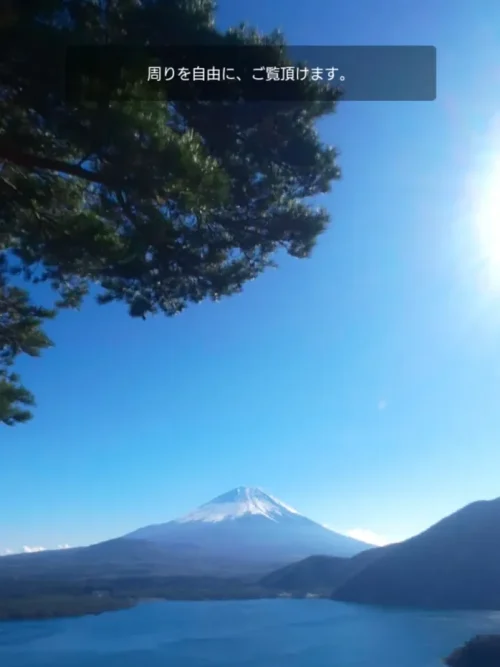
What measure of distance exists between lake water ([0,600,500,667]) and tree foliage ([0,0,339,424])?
Result: 6669 mm

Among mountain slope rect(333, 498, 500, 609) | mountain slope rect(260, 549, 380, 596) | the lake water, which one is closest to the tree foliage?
the lake water

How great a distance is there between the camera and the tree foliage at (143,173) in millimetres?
3043

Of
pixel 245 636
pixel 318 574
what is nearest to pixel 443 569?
pixel 318 574

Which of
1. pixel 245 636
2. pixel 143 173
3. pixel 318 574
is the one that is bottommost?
pixel 245 636

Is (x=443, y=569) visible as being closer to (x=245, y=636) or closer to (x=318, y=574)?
(x=318, y=574)

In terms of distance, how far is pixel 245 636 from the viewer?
31.8ft

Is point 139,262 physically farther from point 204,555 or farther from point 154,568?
point 204,555

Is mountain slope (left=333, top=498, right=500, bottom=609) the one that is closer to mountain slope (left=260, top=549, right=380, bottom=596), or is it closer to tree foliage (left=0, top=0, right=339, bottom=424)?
mountain slope (left=260, top=549, right=380, bottom=596)

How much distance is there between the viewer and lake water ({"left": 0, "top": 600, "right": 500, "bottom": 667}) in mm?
8281

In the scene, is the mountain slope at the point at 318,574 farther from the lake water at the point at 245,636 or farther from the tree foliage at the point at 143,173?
the tree foliage at the point at 143,173

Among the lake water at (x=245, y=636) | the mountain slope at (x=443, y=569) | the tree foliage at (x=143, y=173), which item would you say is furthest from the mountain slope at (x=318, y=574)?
the tree foliage at (x=143, y=173)

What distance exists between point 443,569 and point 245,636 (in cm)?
386

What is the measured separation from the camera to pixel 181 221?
12.7 ft

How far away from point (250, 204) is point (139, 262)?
0.99m
